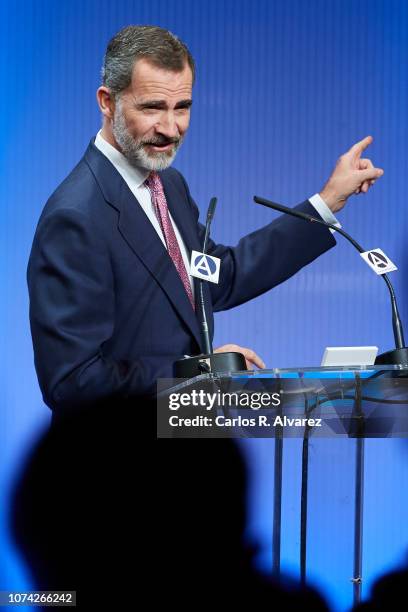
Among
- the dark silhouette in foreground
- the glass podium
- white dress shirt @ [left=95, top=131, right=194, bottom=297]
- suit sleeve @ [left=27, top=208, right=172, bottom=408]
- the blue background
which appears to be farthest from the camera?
the blue background

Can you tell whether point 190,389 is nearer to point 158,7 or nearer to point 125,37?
point 125,37

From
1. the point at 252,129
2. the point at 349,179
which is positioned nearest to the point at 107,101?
the point at 349,179

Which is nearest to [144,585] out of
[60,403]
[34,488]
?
[60,403]

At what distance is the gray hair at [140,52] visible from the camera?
2.29 meters

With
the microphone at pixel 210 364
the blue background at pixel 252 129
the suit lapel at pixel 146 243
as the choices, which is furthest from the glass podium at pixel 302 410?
the blue background at pixel 252 129

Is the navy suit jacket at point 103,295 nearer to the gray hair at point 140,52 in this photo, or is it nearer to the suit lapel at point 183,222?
the suit lapel at point 183,222

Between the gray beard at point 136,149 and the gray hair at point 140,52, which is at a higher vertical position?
the gray hair at point 140,52

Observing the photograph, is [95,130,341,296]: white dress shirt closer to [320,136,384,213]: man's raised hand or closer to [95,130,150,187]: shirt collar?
[95,130,150,187]: shirt collar

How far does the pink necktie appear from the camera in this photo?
7.58ft

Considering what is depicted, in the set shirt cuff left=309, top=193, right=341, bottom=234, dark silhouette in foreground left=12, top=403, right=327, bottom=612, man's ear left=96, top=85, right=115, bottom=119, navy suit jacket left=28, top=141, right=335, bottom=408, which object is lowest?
dark silhouette in foreground left=12, top=403, right=327, bottom=612

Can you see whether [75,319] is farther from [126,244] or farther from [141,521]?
[141,521]

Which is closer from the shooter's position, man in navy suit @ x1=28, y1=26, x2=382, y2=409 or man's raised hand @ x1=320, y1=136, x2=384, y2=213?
man in navy suit @ x1=28, y1=26, x2=382, y2=409

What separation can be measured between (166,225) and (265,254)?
347 millimetres

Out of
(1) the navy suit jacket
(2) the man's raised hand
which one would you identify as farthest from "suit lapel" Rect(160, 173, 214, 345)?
(2) the man's raised hand
